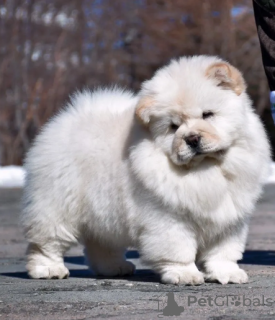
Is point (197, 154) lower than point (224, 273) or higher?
higher

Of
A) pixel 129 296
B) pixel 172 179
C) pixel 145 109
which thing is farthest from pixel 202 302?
pixel 145 109

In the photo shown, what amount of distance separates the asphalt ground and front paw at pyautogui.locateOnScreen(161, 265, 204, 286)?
0.06 metres

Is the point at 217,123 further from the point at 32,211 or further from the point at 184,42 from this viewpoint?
the point at 184,42

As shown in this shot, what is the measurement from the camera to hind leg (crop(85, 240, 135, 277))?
5.63m

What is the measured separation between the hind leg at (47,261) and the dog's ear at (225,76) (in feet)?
5.10

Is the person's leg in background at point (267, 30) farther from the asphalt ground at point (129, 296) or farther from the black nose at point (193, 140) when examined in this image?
the asphalt ground at point (129, 296)

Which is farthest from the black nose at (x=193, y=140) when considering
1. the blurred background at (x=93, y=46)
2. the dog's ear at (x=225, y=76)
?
the blurred background at (x=93, y=46)

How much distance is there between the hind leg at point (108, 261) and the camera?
18.5 feet

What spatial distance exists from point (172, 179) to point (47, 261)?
120cm

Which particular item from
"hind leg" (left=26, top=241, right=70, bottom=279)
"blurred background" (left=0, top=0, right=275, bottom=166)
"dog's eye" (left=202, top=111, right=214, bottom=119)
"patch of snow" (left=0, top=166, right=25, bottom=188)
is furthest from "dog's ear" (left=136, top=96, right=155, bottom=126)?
"blurred background" (left=0, top=0, right=275, bottom=166)

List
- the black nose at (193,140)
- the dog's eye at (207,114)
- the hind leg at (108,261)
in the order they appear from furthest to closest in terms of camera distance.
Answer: the hind leg at (108,261)
the dog's eye at (207,114)
the black nose at (193,140)

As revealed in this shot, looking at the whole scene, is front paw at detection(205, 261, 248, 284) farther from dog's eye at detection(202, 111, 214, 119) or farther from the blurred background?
the blurred background

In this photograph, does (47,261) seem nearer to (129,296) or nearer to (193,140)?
(129,296)

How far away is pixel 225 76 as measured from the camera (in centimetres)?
489
